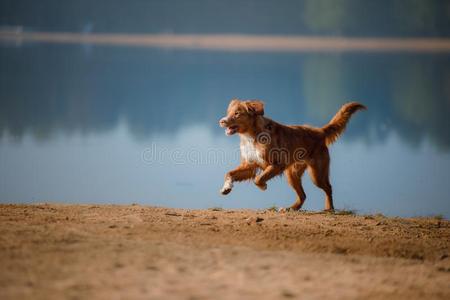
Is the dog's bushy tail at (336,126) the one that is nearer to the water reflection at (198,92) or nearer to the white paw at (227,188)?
the white paw at (227,188)

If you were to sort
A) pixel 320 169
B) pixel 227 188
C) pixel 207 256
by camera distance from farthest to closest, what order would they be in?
pixel 320 169 < pixel 227 188 < pixel 207 256

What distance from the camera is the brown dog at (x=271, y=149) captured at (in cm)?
961

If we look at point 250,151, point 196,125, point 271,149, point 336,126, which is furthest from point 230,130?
point 196,125

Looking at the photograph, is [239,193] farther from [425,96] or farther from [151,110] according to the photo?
[425,96]

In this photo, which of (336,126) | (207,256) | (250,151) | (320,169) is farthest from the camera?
(336,126)

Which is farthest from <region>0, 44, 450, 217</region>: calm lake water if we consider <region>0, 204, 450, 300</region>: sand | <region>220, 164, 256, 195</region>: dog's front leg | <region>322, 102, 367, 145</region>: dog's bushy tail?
<region>0, 204, 450, 300</region>: sand

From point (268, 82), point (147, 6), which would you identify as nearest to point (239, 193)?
point (268, 82)

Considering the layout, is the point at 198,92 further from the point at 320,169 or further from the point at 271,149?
the point at 271,149

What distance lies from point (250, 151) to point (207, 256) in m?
3.49

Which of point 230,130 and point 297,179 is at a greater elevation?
point 230,130

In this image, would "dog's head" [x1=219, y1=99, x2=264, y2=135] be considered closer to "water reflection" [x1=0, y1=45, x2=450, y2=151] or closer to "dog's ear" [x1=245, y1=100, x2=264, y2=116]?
"dog's ear" [x1=245, y1=100, x2=264, y2=116]

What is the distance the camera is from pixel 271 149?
9.67 m

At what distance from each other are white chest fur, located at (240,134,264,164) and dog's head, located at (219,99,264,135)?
0.15 metres

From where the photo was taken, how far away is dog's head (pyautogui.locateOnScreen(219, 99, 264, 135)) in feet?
31.4
